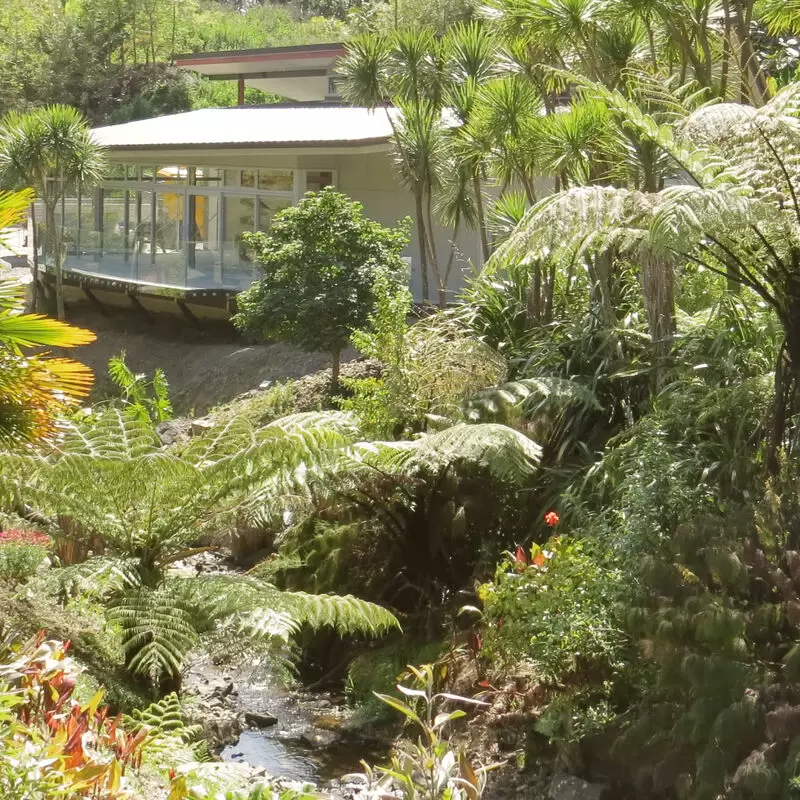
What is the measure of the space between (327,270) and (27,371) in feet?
37.3

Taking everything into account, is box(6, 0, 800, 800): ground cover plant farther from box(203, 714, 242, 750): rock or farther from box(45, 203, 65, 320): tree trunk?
box(45, 203, 65, 320): tree trunk

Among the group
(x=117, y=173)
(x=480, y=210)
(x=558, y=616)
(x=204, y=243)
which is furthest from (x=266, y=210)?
(x=558, y=616)

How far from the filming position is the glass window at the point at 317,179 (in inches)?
900

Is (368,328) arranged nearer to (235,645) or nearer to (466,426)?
(466,426)

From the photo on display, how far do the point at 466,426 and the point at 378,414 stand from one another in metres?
2.10

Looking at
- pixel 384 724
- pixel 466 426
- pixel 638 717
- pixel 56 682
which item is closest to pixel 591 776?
pixel 638 717

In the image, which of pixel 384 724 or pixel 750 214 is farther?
pixel 384 724

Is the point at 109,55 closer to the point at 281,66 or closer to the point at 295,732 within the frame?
the point at 281,66

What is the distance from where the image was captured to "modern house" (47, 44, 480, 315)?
21.6 meters

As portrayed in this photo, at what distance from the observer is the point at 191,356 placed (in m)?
22.1

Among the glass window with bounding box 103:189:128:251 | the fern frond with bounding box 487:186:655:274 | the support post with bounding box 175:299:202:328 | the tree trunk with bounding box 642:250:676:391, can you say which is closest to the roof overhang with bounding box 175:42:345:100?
the glass window with bounding box 103:189:128:251

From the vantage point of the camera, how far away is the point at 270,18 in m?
62.7

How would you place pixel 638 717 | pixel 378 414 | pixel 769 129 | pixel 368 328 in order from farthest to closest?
1. pixel 368 328
2. pixel 378 414
3. pixel 769 129
4. pixel 638 717

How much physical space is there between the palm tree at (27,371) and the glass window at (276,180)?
18.4 meters
